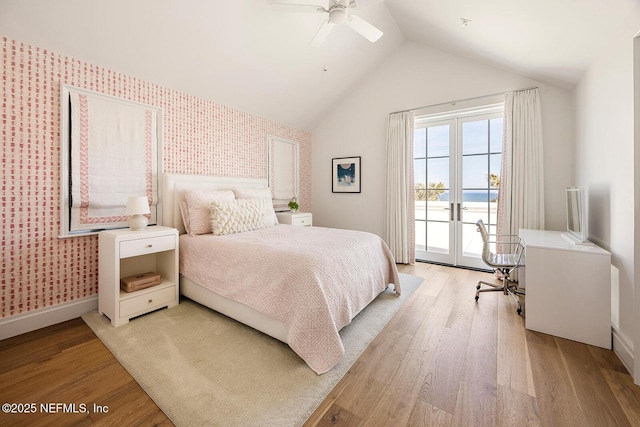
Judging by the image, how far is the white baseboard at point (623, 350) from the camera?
1667 mm

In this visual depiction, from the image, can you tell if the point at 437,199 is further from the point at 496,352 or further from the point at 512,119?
the point at 496,352

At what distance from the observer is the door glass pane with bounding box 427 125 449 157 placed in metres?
3.98

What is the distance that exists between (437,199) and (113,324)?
412 cm

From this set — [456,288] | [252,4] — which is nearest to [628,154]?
[456,288]

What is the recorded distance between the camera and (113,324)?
7.25 feet

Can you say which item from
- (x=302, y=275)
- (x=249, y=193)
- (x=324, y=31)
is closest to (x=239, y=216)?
(x=249, y=193)

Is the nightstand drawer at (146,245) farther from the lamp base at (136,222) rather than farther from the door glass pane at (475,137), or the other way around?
the door glass pane at (475,137)

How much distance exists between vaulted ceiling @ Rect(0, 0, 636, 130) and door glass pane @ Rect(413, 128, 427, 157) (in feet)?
3.64

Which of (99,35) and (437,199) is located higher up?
(99,35)

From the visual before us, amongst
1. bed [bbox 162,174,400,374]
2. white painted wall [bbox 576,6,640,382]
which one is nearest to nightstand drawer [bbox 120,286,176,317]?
bed [bbox 162,174,400,374]

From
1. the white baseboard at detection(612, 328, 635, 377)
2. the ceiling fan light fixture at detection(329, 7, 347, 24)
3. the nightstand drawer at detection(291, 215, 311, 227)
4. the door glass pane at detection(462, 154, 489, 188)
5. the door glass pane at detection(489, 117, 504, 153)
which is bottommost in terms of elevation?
the white baseboard at detection(612, 328, 635, 377)

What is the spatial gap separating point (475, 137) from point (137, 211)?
4202 mm

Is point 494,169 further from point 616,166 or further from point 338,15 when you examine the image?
point 338,15

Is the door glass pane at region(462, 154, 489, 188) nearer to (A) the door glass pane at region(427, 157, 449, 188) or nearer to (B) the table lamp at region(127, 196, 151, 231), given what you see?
(A) the door glass pane at region(427, 157, 449, 188)
